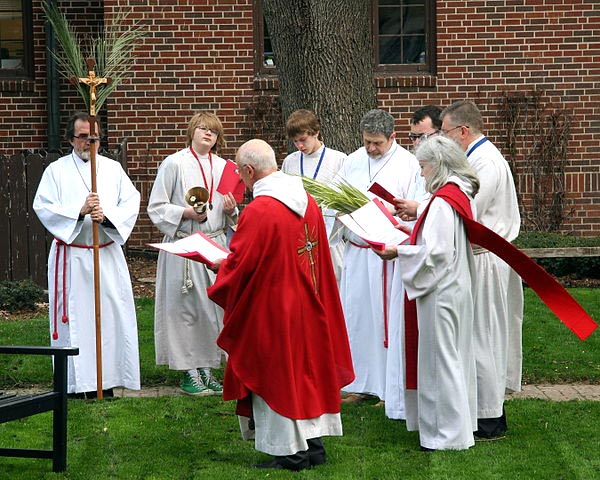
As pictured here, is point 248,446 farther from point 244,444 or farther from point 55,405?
point 55,405

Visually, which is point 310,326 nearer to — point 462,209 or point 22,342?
point 462,209

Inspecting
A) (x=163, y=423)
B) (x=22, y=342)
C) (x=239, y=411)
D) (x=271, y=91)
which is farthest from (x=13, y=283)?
(x=239, y=411)

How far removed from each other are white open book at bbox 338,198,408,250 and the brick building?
7.79 metres

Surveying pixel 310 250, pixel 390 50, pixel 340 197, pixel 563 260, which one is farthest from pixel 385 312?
pixel 390 50

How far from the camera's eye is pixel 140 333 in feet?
37.5

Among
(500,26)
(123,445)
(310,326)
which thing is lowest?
(123,445)

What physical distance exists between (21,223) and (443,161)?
7.71m

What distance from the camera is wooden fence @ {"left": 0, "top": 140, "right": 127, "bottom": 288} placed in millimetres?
13672

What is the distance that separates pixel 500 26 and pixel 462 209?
28.9ft

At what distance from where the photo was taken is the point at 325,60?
10.8 m

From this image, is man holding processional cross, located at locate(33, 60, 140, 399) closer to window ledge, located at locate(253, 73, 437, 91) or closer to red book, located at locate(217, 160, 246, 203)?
red book, located at locate(217, 160, 246, 203)

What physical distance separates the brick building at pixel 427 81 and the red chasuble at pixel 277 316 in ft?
28.5

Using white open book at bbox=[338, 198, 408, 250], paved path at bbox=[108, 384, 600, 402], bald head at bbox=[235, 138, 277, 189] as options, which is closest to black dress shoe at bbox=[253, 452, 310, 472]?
white open book at bbox=[338, 198, 408, 250]

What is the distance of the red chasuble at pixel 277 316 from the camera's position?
6.63m
